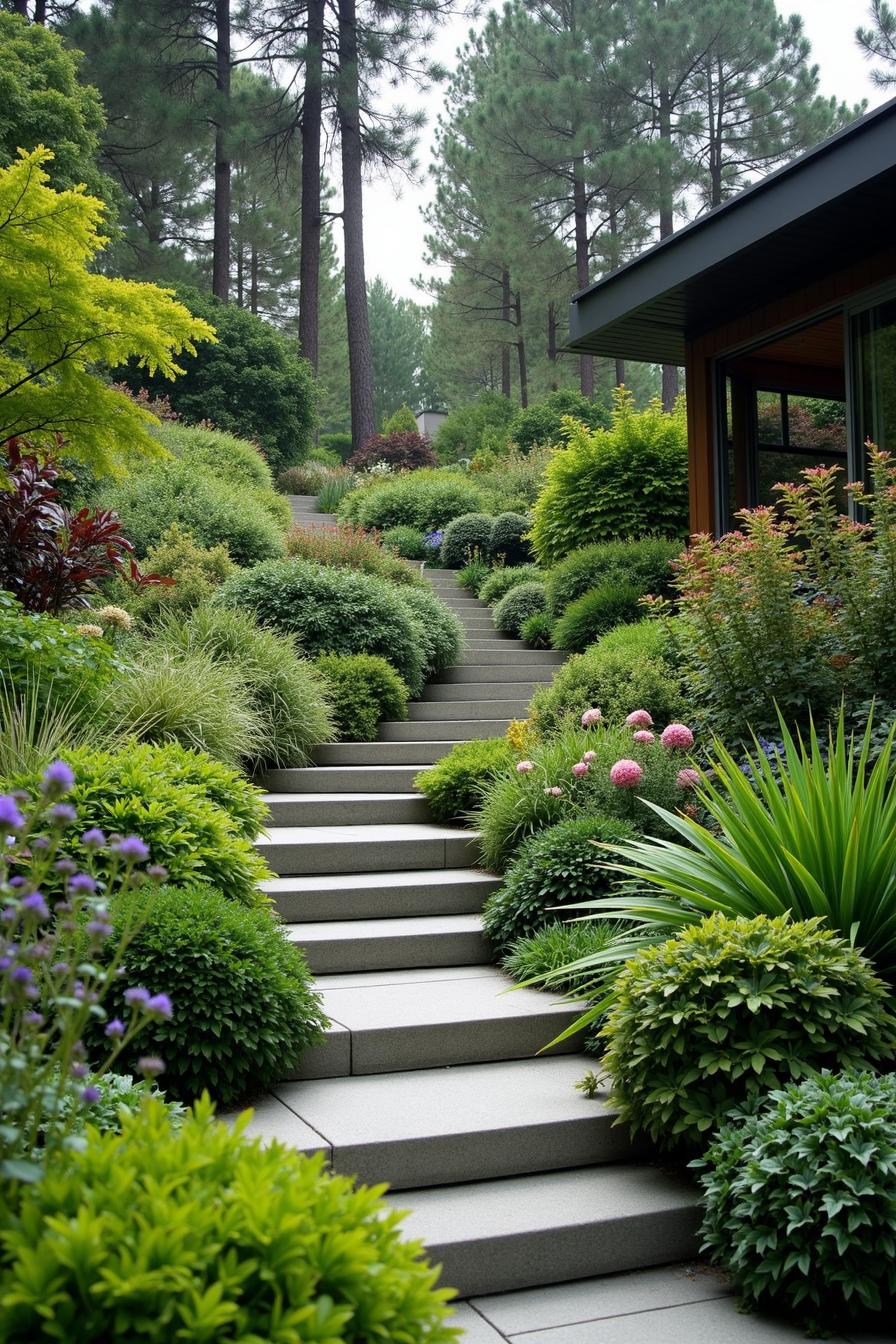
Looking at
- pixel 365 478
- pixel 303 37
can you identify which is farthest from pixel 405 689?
pixel 303 37

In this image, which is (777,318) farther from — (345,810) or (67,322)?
(67,322)

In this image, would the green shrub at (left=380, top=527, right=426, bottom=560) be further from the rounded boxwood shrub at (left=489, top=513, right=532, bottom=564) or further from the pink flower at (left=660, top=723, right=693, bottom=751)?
the pink flower at (left=660, top=723, right=693, bottom=751)

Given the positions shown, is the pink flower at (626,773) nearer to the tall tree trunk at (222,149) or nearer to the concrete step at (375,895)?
the concrete step at (375,895)

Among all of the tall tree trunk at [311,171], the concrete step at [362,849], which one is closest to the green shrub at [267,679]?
the concrete step at [362,849]

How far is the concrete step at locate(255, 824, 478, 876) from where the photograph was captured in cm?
545

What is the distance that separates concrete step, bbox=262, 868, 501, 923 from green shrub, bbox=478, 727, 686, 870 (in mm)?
280

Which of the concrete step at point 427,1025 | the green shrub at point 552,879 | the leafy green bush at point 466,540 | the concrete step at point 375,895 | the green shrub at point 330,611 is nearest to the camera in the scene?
the concrete step at point 427,1025

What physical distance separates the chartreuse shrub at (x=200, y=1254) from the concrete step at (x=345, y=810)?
438cm

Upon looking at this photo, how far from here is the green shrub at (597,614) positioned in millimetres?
9109

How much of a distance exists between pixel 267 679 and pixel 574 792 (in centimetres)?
240

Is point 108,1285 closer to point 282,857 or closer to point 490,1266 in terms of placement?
point 490,1266

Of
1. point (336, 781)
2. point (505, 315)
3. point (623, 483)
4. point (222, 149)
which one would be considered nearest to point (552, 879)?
point (336, 781)

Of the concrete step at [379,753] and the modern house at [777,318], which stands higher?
the modern house at [777,318]

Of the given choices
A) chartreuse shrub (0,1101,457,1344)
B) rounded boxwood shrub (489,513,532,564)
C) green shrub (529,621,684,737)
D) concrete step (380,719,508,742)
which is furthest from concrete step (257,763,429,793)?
rounded boxwood shrub (489,513,532,564)
